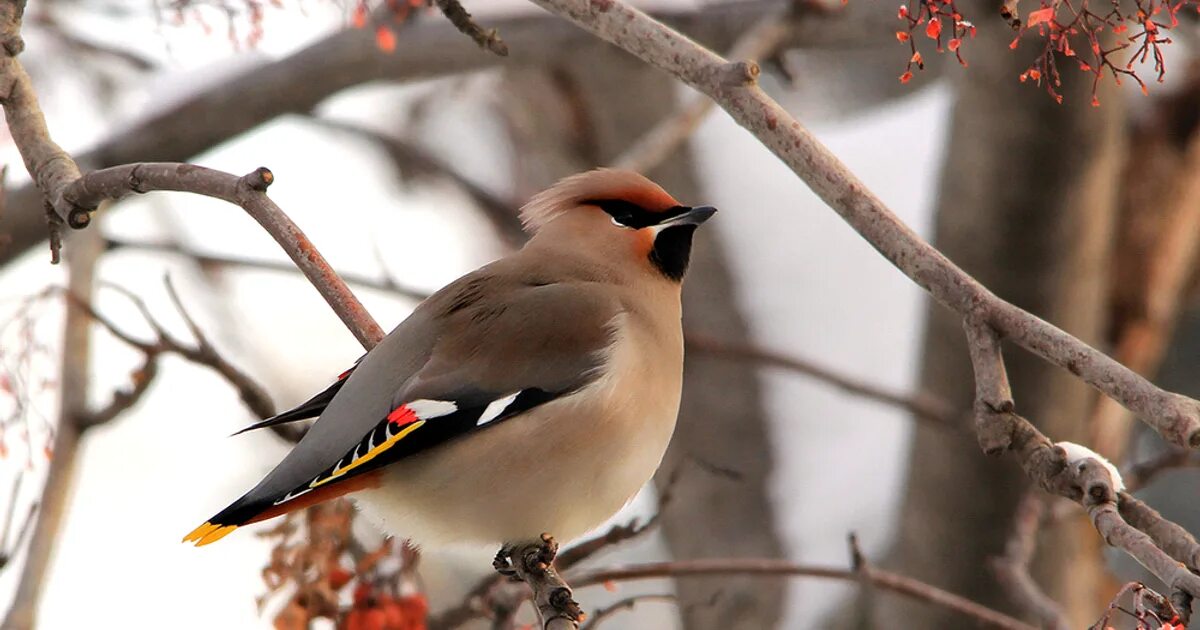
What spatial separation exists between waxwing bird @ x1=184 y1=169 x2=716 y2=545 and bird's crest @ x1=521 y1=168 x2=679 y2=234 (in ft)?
1.09

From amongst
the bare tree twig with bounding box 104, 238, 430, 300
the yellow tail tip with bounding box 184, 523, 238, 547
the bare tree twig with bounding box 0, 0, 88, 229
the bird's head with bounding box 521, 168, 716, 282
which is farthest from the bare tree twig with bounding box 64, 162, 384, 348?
the bare tree twig with bounding box 104, 238, 430, 300

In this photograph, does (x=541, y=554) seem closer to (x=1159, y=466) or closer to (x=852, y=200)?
(x=852, y=200)

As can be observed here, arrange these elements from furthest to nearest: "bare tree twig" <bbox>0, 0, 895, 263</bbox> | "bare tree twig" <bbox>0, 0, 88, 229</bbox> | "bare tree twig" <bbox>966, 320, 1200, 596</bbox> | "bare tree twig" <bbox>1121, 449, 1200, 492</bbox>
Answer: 1. "bare tree twig" <bbox>0, 0, 895, 263</bbox>
2. "bare tree twig" <bbox>1121, 449, 1200, 492</bbox>
3. "bare tree twig" <bbox>0, 0, 88, 229</bbox>
4. "bare tree twig" <bbox>966, 320, 1200, 596</bbox>

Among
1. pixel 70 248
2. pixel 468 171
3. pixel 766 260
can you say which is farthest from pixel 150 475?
pixel 70 248

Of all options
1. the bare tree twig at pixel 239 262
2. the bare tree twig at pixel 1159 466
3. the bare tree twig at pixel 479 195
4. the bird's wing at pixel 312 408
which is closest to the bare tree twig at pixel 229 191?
the bird's wing at pixel 312 408

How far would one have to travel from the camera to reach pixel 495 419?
2.46 m

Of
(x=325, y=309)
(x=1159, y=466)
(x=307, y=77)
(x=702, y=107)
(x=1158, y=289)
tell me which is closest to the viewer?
(x=1159, y=466)

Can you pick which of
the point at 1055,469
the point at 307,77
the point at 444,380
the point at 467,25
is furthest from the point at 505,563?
the point at 307,77

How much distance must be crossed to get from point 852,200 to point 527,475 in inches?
29.2

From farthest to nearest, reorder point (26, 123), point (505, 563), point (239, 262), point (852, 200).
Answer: point (239, 262)
point (505, 563)
point (26, 123)
point (852, 200)

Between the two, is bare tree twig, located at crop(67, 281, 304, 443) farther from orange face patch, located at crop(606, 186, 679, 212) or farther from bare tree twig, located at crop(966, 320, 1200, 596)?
bare tree twig, located at crop(966, 320, 1200, 596)

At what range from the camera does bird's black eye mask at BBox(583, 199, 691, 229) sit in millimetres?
2998

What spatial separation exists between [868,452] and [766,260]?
0.89 metres

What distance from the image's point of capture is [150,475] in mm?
7355
